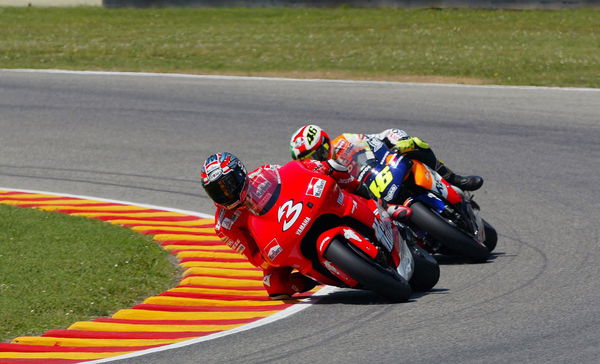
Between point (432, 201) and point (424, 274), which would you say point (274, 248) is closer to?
point (424, 274)

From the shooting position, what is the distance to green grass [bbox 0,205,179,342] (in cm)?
875

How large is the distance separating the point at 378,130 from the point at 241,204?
789 centimetres

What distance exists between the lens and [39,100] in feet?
61.9

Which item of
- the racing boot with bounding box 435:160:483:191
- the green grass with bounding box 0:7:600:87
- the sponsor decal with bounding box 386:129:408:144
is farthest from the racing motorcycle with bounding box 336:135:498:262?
the green grass with bounding box 0:7:600:87

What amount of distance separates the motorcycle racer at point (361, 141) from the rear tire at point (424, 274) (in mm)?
1391

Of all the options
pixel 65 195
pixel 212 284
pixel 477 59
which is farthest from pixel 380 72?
pixel 212 284

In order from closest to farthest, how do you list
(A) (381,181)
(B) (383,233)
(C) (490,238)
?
(B) (383,233), (A) (381,181), (C) (490,238)

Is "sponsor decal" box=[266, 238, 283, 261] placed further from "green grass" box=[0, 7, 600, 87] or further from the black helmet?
"green grass" box=[0, 7, 600, 87]

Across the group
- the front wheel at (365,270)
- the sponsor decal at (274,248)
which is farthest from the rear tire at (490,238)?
the sponsor decal at (274,248)

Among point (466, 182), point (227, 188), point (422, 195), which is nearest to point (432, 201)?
point (422, 195)

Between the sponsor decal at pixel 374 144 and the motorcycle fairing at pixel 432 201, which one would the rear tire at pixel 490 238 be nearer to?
the motorcycle fairing at pixel 432 201

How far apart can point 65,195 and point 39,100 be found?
17.8 ft

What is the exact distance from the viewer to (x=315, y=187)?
28.1ft

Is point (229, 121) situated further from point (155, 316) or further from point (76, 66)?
point (155, 316)
